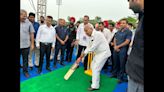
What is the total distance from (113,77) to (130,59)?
543 cm

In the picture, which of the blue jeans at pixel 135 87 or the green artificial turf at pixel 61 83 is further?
the green artificial turf at pixel 61 83

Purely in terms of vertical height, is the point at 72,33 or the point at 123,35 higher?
the point at 123,35

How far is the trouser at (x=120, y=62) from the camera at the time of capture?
6688 mm

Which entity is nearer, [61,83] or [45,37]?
[61,83]

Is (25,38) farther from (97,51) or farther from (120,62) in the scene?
(120,62)

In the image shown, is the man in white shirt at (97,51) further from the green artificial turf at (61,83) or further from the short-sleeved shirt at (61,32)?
the short-sleeved shirt at (61,32)

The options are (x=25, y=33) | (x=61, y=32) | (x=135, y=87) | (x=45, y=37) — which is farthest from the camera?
(x=61, y=32)

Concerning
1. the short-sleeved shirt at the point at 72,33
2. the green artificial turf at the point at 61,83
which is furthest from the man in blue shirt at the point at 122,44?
the short-sleeved shirt at the point at 72,33

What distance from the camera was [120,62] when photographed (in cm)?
679

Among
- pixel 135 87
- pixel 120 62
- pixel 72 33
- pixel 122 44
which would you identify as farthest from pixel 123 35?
pixel 135 87

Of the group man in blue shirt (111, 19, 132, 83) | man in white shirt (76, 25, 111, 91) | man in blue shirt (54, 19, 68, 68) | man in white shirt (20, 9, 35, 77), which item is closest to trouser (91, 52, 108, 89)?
man in white shirt (76, 25, 111, 91)

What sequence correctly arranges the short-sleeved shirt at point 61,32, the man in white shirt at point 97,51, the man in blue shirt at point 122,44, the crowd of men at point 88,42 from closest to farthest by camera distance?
the man in white shirt at point 97,51 < the crowd of men at point 88,42 < the man in blue shirt at point 122,44 < the short-sleeved shirt at point 61,32
